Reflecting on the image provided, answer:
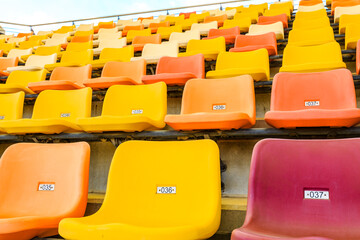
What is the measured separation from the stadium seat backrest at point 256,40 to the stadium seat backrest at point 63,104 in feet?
3.65

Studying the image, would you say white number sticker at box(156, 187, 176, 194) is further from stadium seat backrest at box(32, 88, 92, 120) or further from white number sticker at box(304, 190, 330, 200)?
stadium seat backrest at box(32, 88, 92, 120)

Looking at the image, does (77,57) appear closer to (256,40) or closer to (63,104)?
(63,104)

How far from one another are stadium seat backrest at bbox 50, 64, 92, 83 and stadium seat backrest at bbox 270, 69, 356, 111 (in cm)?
113

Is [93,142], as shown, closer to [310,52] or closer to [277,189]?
[277,189]

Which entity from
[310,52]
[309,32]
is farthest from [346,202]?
[309,32]

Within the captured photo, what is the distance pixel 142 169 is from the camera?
38.9 inches

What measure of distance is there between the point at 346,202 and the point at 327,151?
0.13 m

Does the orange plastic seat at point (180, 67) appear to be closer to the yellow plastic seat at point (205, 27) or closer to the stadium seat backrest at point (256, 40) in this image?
the stadium seat backrest at point (256, 40)

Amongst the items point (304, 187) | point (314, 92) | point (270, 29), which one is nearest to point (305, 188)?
point (304, 187)

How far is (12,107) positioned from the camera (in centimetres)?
153

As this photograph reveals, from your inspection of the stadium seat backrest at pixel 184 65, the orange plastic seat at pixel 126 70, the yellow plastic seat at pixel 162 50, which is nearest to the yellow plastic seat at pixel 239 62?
the stadium seat backrest at pixel 184 65

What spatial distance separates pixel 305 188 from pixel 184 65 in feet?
3.65

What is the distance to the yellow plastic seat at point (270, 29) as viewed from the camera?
2260mm

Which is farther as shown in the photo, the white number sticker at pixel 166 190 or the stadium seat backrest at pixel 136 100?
the stadium seat backrest at pixel 136 100
